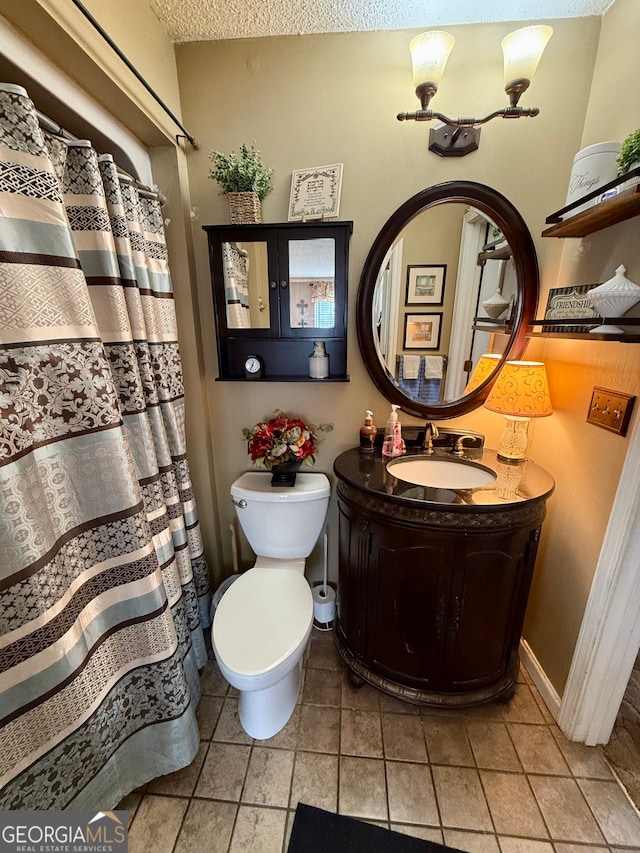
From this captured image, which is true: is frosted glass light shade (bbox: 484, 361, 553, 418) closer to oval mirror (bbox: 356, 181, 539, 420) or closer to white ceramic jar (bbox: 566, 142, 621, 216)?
oval mirror (bbox: 356, 181, 539, 420)

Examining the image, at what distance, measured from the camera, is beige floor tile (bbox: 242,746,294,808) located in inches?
43.1

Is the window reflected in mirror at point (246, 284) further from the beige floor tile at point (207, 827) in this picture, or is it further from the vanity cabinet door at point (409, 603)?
the beige floor tile at point (207, 827)

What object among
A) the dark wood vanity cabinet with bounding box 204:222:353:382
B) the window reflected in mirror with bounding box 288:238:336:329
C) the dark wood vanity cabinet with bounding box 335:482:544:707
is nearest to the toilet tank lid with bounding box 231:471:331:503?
the dark wood vanity cabinet with bounding box 335:482:544:707

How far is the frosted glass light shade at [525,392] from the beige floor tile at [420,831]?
1.39 m

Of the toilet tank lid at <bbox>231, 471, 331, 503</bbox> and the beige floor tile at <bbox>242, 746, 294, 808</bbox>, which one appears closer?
the beige floor tile at <bbox>242, 746, 294, 808</bbox>

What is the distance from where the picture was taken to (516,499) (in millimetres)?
1115

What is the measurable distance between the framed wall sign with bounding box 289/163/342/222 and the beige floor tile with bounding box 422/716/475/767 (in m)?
2.10

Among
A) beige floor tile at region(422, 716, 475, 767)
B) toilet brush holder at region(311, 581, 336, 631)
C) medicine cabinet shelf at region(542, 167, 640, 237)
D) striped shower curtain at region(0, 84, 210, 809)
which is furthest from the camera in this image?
toilet brush holder at region(311, 581, 336, 631)

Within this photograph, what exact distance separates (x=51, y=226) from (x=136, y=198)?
1.37ft

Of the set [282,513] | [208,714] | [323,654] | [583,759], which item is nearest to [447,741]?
[583,759]

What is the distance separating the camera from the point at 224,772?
1168 mm

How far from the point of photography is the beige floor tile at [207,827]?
0.99 meters

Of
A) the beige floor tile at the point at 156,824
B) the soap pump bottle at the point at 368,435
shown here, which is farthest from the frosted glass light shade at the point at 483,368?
the beige floor tile at the point at 156,824

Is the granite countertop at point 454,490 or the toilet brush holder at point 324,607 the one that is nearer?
the granite countertop at point 454,490
